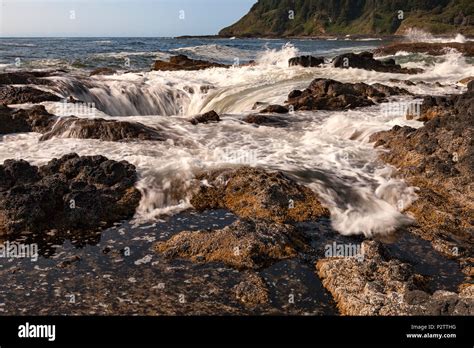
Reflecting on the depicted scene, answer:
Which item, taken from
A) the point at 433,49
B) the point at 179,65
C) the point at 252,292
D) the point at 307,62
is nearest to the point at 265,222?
the point at 252,292

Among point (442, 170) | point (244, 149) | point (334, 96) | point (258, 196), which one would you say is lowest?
point (258, 196)

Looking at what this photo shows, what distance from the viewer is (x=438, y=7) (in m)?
194

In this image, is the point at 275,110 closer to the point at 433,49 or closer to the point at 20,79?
the point at 20,79

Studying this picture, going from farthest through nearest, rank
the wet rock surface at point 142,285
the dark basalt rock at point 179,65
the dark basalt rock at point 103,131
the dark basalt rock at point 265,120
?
the dark basalt rock at point 179,65
the dark basalt rock at point 265,120
the dark basalt rock at point 103,131
the wet rock surface at point 142,285

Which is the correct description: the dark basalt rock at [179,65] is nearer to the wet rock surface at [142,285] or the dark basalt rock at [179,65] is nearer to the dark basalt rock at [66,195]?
the dark basalt rock at [66,195]

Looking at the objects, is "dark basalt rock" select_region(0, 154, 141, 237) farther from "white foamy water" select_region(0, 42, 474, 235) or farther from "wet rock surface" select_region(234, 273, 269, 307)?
"wet rock surface" select_region(234, 273, 269, 307)

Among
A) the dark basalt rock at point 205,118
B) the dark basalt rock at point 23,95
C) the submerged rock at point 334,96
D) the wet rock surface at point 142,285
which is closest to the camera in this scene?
the wet rock surface at point 142,285

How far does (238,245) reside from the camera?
10508 mm

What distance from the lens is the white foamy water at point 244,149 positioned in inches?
538

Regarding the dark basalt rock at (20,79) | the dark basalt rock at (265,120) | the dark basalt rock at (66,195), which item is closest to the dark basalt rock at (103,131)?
the dark basalt rock at (66,195)

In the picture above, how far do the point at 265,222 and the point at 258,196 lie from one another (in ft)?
6.33

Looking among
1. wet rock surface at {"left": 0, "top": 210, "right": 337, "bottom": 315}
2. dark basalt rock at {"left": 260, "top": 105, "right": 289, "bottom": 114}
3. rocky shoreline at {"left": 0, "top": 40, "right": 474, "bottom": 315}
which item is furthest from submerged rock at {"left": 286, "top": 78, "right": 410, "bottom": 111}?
wet rock surface at {"left": 0, "top": 210, "right": 337, "bottom": 315}

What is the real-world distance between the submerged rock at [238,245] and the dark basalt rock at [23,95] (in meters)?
18.2
